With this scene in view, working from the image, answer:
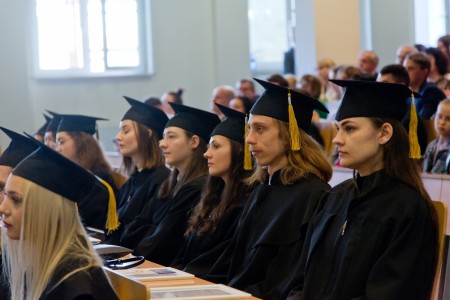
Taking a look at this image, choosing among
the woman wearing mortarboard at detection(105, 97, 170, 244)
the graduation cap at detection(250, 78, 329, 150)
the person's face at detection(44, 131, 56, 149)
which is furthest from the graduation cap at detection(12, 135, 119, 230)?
the person's face at detection(44, 131, 56, 149)

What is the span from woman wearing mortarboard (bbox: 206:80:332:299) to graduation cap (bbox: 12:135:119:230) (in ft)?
5.32

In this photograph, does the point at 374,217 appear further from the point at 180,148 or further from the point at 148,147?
the point at 148,147

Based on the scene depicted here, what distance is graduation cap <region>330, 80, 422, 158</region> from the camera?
4.45 metres

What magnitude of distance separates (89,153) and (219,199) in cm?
261

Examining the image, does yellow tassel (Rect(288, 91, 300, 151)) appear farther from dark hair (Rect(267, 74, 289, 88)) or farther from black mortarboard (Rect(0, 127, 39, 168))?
dark hair (Rect(267, 74, 289, 88))

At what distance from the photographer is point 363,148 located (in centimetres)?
434

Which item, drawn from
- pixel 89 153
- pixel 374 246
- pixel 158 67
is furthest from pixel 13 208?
pixel 158 67

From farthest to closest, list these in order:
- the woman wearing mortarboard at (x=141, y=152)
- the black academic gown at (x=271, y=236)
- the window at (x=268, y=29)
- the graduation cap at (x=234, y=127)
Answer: the window at (x=268, y=29) → the woman wearing mortarboard at (x=141, y=152) → the graduation cap at (x=234, y=127) → the black academic gown at (x=271, y=236)

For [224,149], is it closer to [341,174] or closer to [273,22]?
[341,174]

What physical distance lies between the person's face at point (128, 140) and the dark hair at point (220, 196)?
1.63 m

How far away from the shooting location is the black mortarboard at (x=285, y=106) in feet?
17.5

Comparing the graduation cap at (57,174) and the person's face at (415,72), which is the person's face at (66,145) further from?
the graduation cap at (57,174)

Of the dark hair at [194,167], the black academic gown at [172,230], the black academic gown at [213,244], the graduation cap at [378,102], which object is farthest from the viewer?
the dark hair at [194,167]

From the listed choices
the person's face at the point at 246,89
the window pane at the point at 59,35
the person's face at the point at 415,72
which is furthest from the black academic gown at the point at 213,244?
the window pane at the point at 59,35
